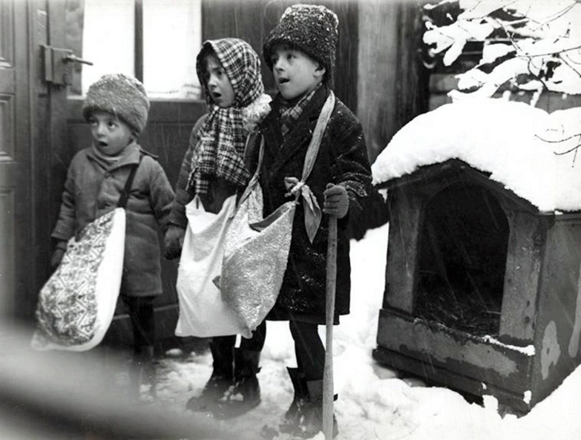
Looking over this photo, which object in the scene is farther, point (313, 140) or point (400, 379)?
point (400, 379)

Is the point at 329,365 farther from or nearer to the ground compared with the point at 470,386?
farther from the ground

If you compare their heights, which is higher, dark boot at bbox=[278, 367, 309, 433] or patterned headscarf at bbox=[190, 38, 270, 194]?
patterned headscarf at bbox=[190, 38, 270, 194]

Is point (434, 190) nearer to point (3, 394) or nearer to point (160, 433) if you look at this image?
point (160, 433)

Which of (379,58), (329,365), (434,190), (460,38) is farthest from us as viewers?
(379,58)

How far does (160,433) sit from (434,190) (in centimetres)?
189

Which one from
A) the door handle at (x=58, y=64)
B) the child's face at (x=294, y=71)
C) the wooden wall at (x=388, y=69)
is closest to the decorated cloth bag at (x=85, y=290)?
the door handle at (x=58, y=64)

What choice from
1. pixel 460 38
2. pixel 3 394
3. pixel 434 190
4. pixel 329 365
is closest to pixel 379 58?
pixel 460 38

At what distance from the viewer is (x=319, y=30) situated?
3059 mm

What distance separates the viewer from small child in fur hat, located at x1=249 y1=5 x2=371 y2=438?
3059 mm

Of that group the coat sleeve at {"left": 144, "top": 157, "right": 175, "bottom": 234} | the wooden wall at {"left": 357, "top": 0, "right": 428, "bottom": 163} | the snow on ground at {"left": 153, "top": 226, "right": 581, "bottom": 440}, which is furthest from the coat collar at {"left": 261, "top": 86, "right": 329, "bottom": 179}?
the wooden wall at {"left": 357, "top": 0, "right": 428, "bottom": 163}

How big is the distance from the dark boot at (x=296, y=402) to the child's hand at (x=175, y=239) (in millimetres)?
818

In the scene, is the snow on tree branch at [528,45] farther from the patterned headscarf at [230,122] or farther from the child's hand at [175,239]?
the child's hand at [175,239]

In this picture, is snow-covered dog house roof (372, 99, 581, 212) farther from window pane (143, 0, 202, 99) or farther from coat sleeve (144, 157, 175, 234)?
window pane (143, 0, 202, 99)

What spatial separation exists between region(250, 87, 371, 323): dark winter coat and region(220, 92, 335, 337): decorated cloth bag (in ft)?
0.20
